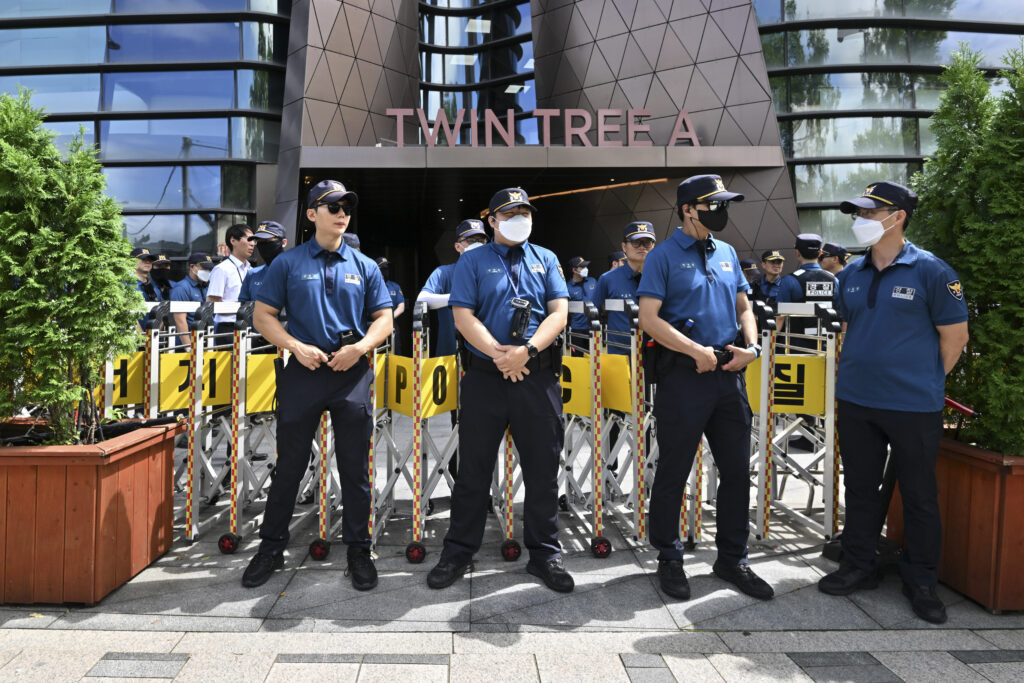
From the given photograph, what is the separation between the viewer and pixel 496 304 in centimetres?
370

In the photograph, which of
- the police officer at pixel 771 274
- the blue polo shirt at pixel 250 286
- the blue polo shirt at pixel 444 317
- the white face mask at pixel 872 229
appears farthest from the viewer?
the police officer at pixel 771 274

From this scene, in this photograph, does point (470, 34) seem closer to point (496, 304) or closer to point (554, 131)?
point (554, 131)

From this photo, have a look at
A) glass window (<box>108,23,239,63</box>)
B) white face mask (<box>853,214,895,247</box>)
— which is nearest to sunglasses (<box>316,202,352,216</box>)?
white face mask (<box>853,214,895,247</box>)

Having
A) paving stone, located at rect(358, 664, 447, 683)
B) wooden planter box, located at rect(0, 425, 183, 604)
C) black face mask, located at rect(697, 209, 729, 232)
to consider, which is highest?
black face mask, located at rect(697, 209, 729, 232)

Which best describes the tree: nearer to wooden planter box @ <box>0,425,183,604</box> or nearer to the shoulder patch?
wooden planter box @ <box>0,425,183,604</box>

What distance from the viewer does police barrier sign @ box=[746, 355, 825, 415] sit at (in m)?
4.48

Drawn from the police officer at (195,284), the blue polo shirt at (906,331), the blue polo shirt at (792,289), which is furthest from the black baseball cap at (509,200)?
the blue polo shirt at (792,289)

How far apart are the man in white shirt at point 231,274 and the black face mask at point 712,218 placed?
4244 millimetres

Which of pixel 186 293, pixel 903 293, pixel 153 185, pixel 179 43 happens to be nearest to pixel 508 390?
pixel 903 293

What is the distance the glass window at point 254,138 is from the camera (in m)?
21.0

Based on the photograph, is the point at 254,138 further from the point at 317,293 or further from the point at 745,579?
the point at 745,579

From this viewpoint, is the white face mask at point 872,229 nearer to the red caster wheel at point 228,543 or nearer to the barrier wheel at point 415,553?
the barrier wheel at point 415,553

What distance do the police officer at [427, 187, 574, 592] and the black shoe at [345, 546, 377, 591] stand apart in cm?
35

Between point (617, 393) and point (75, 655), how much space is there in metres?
3.38
